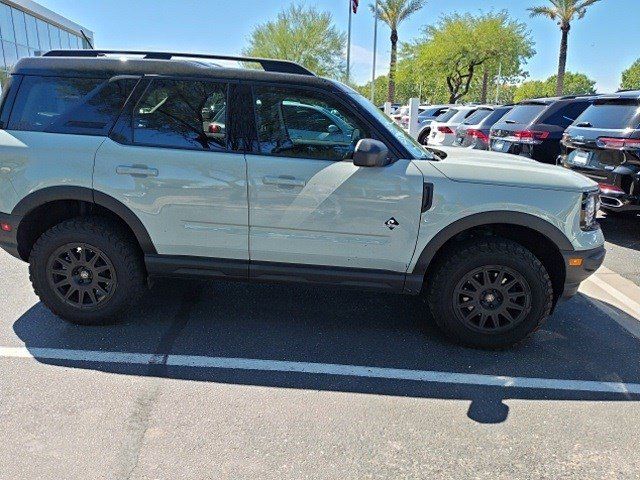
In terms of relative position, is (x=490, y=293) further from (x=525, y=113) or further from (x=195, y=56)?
(x=525, y=113)

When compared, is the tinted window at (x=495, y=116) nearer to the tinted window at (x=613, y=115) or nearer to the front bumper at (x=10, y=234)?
the tinted window at (x=613, y=115)

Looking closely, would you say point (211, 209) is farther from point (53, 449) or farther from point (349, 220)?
point (53, 449)

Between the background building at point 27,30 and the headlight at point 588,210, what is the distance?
21.5 meters

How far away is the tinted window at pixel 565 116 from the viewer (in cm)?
865

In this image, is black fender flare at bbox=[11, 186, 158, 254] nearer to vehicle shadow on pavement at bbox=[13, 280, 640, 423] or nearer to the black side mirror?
vehicle shadow on pavement at bbox=[13, 280, 640, 423]

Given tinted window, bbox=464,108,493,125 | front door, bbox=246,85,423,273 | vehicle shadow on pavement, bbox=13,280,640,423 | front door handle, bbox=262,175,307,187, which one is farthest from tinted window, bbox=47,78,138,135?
tinted window, bbox=464,108,493,125

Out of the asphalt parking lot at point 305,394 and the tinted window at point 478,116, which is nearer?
the asphalt parking lot at point 305,394

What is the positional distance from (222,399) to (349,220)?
1.37 m

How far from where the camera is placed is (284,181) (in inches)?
128

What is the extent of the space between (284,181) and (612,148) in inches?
186

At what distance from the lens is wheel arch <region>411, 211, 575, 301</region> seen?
3230mm

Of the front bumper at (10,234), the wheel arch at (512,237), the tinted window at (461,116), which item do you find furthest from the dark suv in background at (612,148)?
the tinted window at (461,116)

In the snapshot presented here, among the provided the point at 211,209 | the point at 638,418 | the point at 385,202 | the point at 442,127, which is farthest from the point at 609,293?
the point at 442,127

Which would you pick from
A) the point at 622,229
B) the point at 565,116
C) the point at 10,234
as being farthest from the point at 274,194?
the point at 565,116
